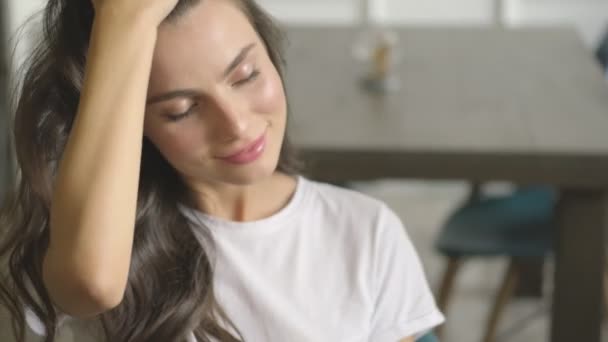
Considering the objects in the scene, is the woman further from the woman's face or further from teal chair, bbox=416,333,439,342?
teal chair, bbox=416,333,439,342

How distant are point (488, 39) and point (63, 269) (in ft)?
6.63

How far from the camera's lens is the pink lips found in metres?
1.19

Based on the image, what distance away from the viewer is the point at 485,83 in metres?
2.54

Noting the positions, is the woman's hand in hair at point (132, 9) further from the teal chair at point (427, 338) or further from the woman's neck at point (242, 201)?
the teal chair at point (427, 338)

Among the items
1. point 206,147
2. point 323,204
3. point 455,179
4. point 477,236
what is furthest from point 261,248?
point 477,236

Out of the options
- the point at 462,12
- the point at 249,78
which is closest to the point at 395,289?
the point at 249,78

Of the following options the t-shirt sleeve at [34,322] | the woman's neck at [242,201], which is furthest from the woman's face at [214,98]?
the t-shirt sleeve at [34,322]

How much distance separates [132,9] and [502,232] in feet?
5.34

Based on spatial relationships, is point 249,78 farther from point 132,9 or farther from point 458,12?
point 458,12

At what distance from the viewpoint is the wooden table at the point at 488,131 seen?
2.13 m

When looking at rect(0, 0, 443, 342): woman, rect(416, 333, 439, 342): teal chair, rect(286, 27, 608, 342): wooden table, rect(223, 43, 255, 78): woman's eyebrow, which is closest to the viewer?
rect(0, 0, 443, 342): woman

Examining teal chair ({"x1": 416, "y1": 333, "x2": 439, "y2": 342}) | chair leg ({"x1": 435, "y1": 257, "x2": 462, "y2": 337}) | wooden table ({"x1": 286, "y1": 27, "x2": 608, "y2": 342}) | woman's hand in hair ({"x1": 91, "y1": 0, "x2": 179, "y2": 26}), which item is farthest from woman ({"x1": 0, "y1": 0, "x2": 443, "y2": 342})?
chair leg ({"x1": 435, "y1": 257, "x2": 462, "y2": 337})

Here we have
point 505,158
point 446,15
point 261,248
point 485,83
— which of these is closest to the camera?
point 261,248

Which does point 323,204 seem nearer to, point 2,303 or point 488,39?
point 2,303
